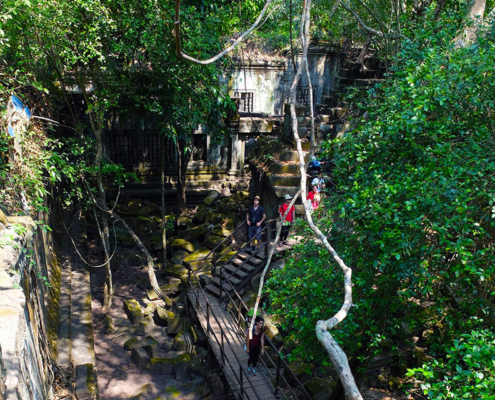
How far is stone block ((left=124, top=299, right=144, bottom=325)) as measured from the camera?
37.5 ft

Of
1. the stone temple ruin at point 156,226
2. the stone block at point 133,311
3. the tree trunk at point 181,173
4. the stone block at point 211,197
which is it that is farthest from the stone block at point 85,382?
the stone block at point 211,197

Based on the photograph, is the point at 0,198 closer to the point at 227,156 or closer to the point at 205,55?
the point at 205,55

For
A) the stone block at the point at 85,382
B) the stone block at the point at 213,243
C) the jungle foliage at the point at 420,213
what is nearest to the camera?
the jungle foliage at the point at 420,213

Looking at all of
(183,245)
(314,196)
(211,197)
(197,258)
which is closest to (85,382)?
(197,258)

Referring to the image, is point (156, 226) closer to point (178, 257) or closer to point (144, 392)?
point (178, 257)

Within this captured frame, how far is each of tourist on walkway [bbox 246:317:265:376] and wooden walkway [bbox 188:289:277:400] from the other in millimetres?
A: 183

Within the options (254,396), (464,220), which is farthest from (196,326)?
(464,220)

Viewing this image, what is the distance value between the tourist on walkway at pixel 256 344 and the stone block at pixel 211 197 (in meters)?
8.17

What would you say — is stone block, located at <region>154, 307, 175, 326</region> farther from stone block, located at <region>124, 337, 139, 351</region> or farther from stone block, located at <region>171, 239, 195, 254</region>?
stone block, located at <region>171, 239, 195, 254</region>

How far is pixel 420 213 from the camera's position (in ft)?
17.7

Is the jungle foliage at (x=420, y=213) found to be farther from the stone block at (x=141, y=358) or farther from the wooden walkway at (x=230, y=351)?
the stone block at (x=141, y=358)

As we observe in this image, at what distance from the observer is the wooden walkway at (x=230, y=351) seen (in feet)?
26.0

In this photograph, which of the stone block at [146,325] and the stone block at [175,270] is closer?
the stone block at [146,325]

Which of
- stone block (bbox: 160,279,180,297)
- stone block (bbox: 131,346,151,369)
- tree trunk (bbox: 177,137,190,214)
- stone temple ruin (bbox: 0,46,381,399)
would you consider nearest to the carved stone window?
stone temple ruin (bbox: 0,46,381,399)
